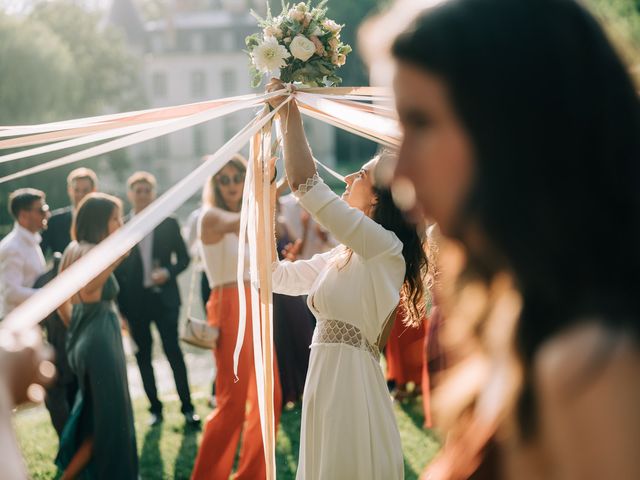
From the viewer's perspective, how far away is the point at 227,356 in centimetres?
614

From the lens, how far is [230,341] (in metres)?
6.19

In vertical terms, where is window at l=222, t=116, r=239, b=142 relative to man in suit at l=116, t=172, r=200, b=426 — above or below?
above

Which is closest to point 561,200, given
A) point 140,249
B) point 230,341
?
point 230,341

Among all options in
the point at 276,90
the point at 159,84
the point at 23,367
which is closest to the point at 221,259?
the point at 276,90

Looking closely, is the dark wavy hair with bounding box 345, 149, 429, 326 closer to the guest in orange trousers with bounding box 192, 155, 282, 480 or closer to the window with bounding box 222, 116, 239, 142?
the guest in orange trousers with bounding box 192, 155, 282, 480

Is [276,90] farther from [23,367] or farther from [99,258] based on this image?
[23,367]

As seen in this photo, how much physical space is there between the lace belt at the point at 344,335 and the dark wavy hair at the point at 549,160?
2.99m

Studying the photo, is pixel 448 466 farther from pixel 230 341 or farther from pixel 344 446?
pixel 230 341

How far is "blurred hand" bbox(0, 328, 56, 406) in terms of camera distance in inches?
44.9

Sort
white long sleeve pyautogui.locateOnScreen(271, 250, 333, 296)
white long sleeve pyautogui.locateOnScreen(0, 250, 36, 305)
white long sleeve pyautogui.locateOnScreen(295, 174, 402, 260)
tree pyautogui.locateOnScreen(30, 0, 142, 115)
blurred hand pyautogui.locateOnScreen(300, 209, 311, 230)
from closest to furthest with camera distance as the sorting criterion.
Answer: white long sleeve pyautogui.locateOnScreen(295, 174, 402, 260) < white long sleeve pyautogui.locateOnScreen(271, 250, 333, 296) < white long sleeve pyautogui.locateOnScreen(0, 250, 36, 305) < blurred hand pyautogui.locateOnScreen(300, 209, 311, 230) < tree pyautogui.locateOnScreen(30, 0, 142, 115)

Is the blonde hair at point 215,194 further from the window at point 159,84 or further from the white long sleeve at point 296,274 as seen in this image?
the window at point 159,84

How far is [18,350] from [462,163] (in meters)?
0.66

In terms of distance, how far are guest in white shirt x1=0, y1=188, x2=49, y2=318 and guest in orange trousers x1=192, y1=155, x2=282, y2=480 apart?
1540mm

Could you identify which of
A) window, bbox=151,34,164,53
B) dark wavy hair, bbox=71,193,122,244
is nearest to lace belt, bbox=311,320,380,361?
dark wavy hair, bbox=71,193,122,244
